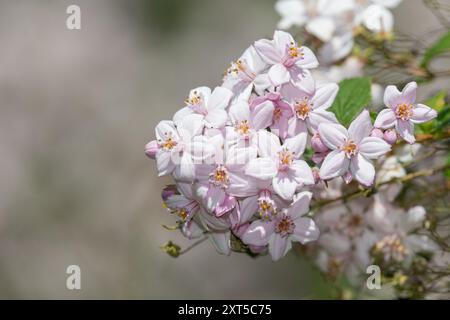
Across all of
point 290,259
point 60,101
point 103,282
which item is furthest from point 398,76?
point 60,101

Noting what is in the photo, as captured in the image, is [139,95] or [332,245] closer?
[332,245]

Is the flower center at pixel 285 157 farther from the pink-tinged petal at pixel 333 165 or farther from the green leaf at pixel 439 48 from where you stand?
the green leaf at pixel 439 48

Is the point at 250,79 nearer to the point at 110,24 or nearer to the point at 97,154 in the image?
the point at 97,154

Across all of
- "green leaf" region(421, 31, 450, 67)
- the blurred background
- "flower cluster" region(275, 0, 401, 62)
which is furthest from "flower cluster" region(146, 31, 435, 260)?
the blurred background

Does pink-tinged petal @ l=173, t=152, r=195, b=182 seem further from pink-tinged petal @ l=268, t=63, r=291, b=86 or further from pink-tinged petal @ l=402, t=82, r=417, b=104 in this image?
pink-tinged petal @ l=402, t=82, r=417, b=104

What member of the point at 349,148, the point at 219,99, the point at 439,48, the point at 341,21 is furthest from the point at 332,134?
the point at 341,21

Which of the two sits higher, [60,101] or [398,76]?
[60,101]
